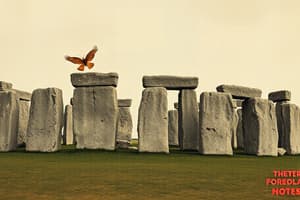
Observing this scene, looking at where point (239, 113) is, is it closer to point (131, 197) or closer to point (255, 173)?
point (255, 173)

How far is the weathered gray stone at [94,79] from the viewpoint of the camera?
1123 centimetres

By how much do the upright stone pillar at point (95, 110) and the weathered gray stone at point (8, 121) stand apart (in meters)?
1.98

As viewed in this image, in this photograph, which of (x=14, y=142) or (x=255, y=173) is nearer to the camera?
(x=255, y=173)

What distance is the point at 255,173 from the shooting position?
6.76 metres

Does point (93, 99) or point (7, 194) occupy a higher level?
point (93, 99)

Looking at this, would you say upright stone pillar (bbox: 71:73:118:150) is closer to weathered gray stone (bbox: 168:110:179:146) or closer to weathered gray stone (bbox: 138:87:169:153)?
weathered gray stone (bbox: 138:87:169:153)

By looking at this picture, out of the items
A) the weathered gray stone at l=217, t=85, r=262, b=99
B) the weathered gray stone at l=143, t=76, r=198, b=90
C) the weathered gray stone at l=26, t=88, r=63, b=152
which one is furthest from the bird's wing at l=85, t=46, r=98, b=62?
the weathered gray stone at l=217, t=85, r=262, b=99

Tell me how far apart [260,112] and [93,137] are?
5.16 metres

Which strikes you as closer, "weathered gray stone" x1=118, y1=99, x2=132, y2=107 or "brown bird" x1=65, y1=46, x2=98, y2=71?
"brown bird" x1=65, y1=46, x2=98, y2=71

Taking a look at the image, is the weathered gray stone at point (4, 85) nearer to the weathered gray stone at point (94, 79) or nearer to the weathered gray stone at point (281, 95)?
the weathered gray stone at point (94, 79)

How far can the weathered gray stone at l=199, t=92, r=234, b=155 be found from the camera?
11.0 metres

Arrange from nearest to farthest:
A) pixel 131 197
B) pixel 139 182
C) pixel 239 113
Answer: pixel 131 197 → pixel 139 182 → pixel 239 113

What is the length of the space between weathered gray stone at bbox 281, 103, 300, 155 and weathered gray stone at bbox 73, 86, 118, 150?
604 centimetres

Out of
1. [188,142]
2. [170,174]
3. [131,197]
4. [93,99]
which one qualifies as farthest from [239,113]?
[131,197]
